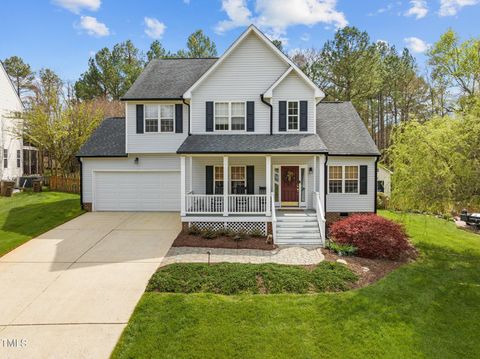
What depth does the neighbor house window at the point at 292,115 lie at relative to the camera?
14891mm

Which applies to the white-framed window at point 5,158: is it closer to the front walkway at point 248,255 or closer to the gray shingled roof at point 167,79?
the gray shingled roof at point 167,79

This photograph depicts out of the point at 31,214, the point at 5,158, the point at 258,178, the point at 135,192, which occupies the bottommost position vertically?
the point at 31,214

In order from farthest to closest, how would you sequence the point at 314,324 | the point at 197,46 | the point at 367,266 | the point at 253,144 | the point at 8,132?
the point at 197,46
the point at 8,132
the point at 253,144
the point at 367,266
the point at 314,324

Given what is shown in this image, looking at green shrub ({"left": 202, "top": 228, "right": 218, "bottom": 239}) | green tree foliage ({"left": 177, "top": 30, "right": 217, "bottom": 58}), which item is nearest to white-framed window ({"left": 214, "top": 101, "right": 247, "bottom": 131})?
green shrub ({"left": 202, "top": 228, "right": 218, "bottom": 239})

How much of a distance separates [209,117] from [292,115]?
4.27m

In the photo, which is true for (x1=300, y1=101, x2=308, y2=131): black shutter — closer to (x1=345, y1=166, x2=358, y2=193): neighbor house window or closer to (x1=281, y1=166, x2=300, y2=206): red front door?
(x1=281, y1=166, x2=300, y2=206): red front door

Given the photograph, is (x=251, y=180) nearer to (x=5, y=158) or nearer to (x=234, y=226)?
(x=234, y=226)

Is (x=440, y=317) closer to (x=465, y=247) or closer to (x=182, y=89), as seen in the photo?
(x=465, y=247)

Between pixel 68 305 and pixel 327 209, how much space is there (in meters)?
12.3

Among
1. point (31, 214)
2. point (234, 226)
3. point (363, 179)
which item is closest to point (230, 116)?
point (234, 226)

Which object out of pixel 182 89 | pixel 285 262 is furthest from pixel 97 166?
pixel 285 262

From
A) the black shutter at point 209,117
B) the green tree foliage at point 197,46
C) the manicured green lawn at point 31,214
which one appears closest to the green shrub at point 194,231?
the black shutter at point 209,117

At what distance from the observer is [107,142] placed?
1830 centimetres

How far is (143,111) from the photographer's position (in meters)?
16.3
